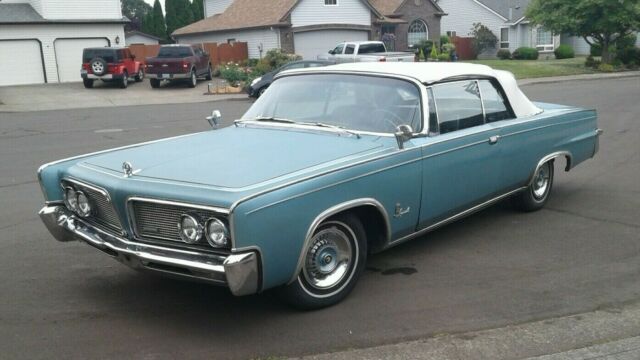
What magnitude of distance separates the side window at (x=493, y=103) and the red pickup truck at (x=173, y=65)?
23503mm

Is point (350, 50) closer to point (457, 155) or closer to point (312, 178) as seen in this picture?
point (457, 155)

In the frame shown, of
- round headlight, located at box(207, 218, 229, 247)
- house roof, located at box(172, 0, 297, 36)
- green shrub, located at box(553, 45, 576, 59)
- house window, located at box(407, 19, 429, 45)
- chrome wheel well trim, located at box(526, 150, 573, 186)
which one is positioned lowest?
chrome wheel well trim, located at box(526, 150, 573, 186)

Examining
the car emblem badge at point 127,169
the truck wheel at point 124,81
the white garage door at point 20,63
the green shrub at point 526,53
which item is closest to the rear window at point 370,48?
the truck wheel at point 124,81

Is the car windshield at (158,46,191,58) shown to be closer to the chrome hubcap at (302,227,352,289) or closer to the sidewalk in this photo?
the chrome hubcap at (302,227,352,289)

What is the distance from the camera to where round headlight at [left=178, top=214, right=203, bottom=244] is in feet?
12.8

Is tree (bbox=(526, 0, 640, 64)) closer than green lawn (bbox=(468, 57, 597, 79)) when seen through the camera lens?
No

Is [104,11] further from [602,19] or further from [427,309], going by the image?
[427,309]

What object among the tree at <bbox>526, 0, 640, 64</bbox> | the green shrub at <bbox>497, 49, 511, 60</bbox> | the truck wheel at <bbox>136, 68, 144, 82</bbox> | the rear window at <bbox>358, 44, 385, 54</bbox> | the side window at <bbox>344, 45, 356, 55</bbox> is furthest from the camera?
the green shrub at <bbox>497, 49, 511, 60</bbox>

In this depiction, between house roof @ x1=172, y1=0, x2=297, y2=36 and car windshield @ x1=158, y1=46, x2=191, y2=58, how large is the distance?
831cm

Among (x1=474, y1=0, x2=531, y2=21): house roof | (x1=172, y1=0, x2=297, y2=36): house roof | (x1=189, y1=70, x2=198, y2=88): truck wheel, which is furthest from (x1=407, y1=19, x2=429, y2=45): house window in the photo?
(x1=189, y1=70, x2=198, y2=88): truck wheel

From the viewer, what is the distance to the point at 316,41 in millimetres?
38031

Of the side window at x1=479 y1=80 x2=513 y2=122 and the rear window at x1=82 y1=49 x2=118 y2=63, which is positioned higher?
the rear window at x1=82 y1=49 x2=118 y2=63

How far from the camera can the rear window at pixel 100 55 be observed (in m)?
28.2

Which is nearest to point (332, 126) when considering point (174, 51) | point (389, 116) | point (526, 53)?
point (389, 116)
